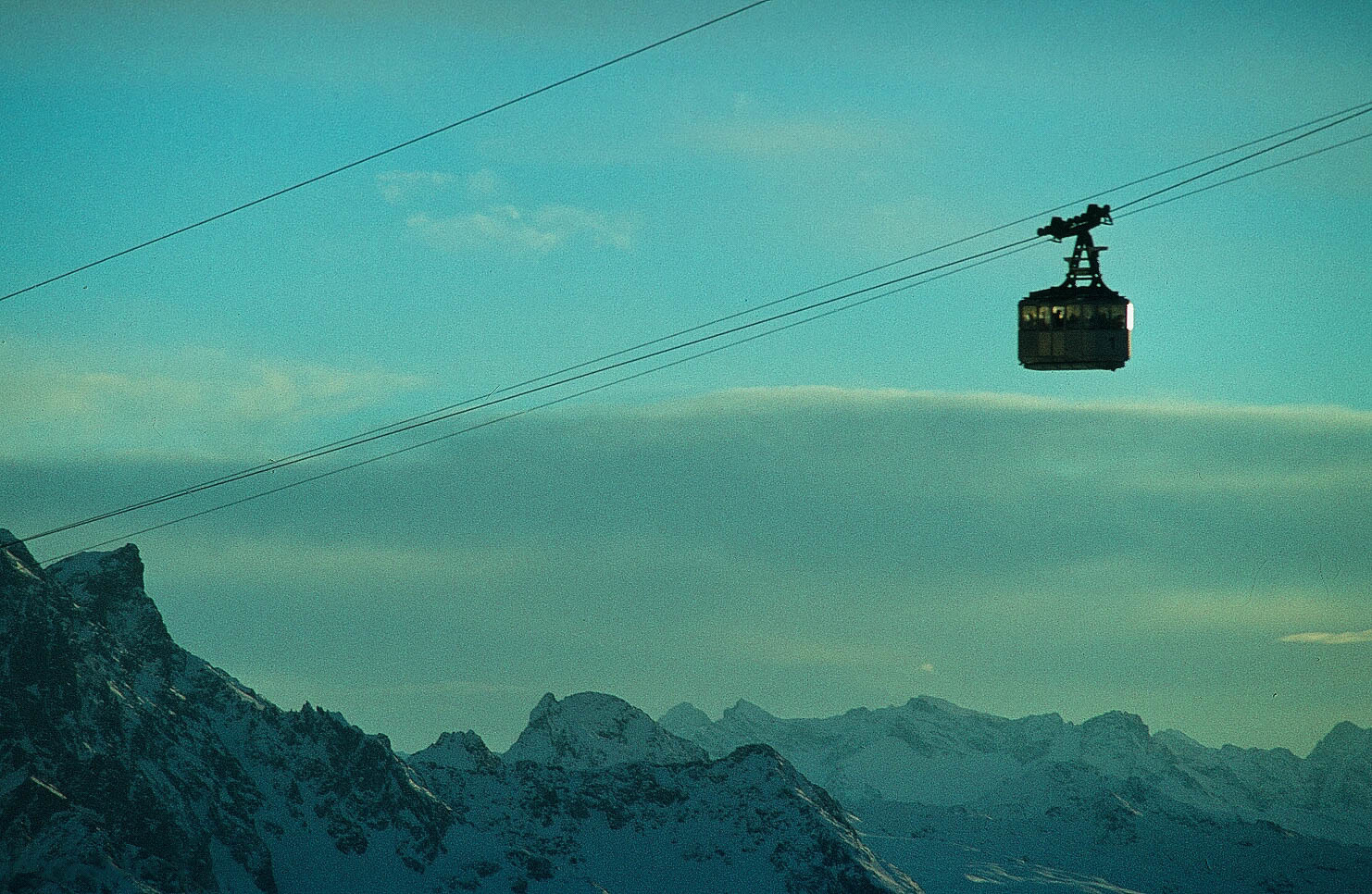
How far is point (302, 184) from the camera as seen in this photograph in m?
58.5

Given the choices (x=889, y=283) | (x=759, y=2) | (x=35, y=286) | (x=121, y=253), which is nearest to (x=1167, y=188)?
(x=889, y=283)

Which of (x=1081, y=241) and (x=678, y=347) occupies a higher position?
(x=1081, y=241)

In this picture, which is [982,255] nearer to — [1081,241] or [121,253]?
[1081,241]

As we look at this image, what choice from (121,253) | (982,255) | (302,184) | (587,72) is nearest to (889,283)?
(982,255)

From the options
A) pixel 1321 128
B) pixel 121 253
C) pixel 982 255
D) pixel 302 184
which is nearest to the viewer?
pixel 1321 128

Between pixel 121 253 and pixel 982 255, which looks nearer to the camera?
pixel 982 255

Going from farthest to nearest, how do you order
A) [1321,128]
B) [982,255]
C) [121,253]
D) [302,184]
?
[121,253] < [302,184] < [982,255] < [1321,128]

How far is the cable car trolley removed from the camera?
195ft

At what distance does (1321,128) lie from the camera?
50531 mm

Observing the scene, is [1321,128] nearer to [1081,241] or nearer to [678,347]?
[1081,241]

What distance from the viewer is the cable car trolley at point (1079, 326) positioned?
59.5 meters

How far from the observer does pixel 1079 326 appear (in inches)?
2347

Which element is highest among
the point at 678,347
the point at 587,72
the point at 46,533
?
the point at 587,72

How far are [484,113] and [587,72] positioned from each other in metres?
3.82
